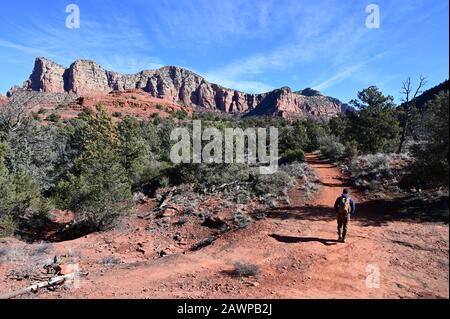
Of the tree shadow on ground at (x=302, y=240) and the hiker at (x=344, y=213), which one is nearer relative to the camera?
the hiker at (x=344, y=213)

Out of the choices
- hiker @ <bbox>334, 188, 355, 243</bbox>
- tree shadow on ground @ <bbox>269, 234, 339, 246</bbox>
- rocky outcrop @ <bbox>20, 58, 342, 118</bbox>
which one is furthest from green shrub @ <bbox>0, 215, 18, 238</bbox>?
rocky outcrop @ <bbox>20, 58, 342, 118</bbox>

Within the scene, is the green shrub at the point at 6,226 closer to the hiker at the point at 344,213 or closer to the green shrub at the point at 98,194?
the green shrub at the point at 98,194

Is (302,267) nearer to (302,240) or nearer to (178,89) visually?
(302,240)

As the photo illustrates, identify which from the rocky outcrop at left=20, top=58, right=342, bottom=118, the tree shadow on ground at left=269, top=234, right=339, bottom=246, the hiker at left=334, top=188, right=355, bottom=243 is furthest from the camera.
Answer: the rocky outcrop at left=20, top=58, right=342, bottom=118

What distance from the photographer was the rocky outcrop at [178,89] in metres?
149

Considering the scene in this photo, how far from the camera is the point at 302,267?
27.6ft

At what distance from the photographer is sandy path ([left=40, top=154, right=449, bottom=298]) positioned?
730cm

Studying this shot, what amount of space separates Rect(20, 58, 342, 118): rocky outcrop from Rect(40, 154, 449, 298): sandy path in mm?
127445

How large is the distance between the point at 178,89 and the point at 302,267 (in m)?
162

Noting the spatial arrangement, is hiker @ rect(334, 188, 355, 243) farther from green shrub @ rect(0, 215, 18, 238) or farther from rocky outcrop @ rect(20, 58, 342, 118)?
rocky outcrop @ rect(20, 58, 342, 118)

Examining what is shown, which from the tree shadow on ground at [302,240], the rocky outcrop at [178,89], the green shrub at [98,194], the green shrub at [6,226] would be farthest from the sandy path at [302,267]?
the rocky outcrop at [178,89]

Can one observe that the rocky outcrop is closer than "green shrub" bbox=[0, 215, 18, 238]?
No

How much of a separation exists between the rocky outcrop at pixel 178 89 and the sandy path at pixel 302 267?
127 m
